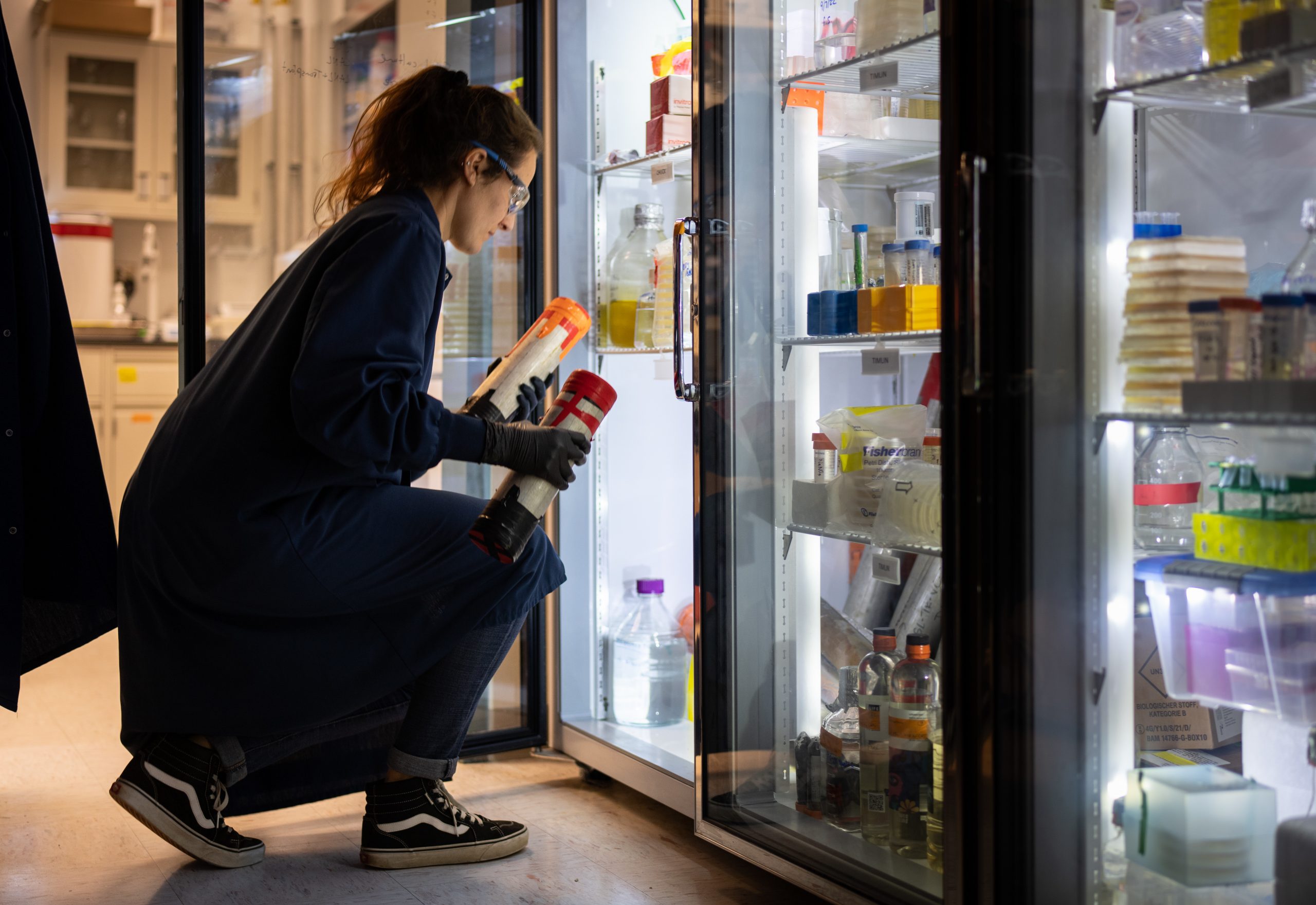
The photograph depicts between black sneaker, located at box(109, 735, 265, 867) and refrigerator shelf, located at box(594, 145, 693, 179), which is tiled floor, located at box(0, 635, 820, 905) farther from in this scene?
refrigerator shelf, located at box(594, 145, 693, 179)

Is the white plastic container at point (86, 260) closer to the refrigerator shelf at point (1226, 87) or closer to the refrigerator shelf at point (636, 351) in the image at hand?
the refrigerator shelf at point (636, 351)

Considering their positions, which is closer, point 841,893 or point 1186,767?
point 1186,767

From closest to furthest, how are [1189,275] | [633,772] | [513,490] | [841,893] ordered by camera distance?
[1189,275]
[841,893]
[513,490]
[633,772]

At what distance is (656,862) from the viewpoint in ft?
7.21

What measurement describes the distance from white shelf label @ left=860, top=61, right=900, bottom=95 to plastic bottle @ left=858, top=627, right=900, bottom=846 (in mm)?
883

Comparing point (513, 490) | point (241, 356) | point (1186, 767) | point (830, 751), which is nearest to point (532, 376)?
point (513, 490)

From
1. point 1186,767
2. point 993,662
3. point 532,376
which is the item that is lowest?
point 1186,767

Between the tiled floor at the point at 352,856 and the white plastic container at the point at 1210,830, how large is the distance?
71 cm

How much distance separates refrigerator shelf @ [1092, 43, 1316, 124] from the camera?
1373 millimetres

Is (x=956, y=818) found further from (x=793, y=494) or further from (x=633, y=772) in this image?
(x=633, y=772)

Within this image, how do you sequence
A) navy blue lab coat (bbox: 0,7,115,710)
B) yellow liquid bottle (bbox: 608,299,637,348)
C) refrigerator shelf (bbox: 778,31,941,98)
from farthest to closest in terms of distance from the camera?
yellow liquid bottle (bbox: 608,299,637,348) → navy blue lab coat (bbox: 0,7,115,710) → refrigerator shelf (bbox: 778,31,941,98)

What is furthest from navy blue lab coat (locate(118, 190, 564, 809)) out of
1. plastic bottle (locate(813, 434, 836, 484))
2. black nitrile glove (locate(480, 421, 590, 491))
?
plastic bottle (locate(813, 434, 836, 484))

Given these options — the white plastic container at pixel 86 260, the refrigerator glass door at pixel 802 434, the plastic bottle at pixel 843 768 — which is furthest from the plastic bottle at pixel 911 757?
the white plastic container at pixel 86 260

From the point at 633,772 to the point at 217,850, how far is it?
82 cm
